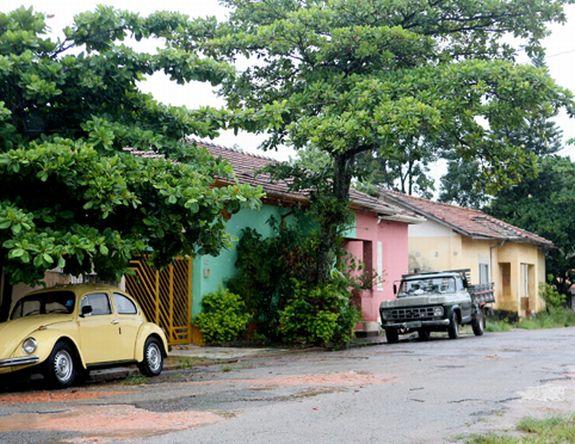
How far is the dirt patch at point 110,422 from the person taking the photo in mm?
8562

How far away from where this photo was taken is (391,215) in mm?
30203

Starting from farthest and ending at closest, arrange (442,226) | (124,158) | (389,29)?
1. (442,226)
2. (389,29)
3. (124,158)

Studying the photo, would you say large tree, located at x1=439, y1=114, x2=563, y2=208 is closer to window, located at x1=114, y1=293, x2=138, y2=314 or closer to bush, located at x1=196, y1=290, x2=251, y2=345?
bush, located at x1=196, y1=290, x2=251, y2=345

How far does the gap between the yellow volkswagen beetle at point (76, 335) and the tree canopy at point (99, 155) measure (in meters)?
0.52

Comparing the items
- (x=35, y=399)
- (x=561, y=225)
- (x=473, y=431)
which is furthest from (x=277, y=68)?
(x=561, y=225)

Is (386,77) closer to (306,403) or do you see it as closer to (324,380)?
(324,380)

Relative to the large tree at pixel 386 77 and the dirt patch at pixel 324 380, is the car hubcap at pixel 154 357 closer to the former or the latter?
the dirt patch at pixel 324 380

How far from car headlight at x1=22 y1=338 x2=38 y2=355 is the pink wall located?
644 inches

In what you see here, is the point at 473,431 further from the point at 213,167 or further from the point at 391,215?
the point at 391,215

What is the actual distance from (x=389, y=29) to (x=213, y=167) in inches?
290

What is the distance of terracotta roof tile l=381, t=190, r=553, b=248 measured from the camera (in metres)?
37.0

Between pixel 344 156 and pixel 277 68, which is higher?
→ pixel 277 68

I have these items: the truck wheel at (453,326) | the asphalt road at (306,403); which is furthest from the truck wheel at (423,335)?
the asphalt road at (306,403)

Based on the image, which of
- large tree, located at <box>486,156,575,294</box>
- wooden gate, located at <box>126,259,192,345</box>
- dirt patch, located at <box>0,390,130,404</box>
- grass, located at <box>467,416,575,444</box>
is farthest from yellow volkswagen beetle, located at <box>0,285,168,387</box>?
large tree, located at <box>486,156,575,294</box>
